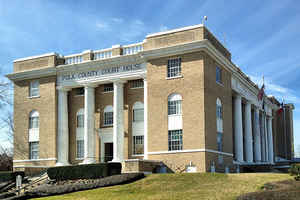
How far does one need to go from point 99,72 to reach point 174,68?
8521mm

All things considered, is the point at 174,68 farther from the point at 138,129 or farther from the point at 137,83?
the point at 138,129

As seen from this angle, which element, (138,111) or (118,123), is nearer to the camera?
(118,123)

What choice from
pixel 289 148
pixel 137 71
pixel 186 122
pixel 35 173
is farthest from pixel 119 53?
pixel 289 148

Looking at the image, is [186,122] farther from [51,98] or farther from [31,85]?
[31,85]

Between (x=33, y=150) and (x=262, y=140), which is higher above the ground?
(x=262, y=140)

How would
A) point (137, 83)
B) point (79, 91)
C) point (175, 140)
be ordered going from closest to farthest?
point (175, 140)
point (137, 83)
point (79, 91)

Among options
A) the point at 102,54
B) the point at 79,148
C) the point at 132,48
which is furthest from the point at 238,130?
the point at 79,148

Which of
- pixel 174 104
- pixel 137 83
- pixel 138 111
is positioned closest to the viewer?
pixel 174 104

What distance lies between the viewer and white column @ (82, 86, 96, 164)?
41.4m

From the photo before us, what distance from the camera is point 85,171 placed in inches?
1328

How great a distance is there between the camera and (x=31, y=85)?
45594mm

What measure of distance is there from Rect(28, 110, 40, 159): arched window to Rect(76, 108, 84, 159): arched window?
4.35m

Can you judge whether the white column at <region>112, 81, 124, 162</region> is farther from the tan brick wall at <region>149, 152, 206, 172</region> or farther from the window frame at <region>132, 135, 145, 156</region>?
the tan brick wall at <region>149, 152, 206, 172</region>

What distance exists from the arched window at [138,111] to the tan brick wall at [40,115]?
28.7 feet
